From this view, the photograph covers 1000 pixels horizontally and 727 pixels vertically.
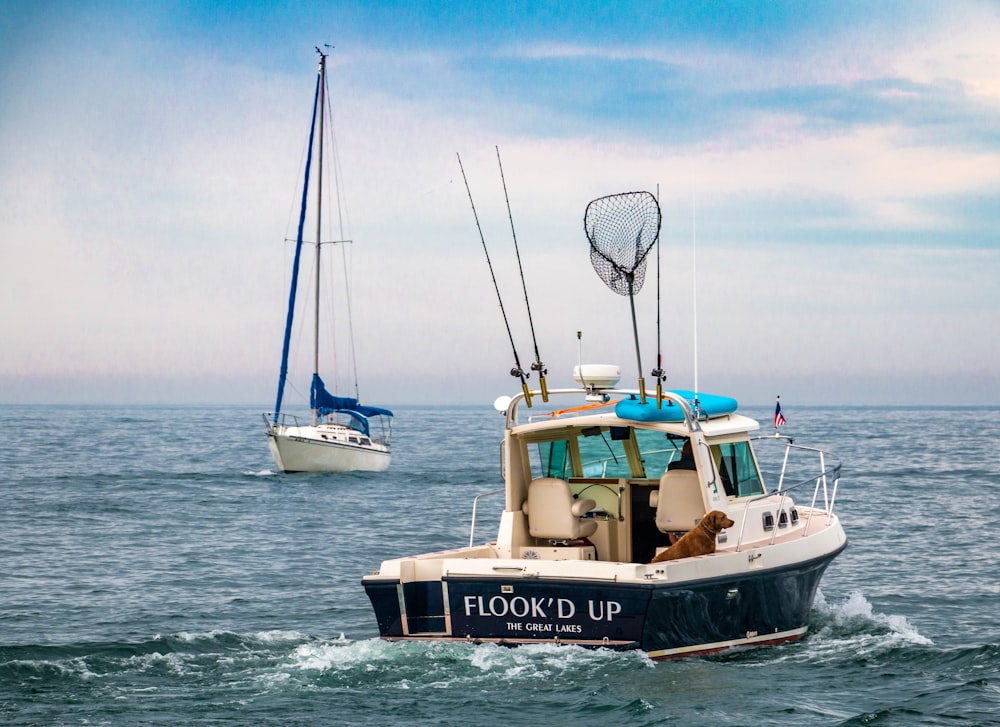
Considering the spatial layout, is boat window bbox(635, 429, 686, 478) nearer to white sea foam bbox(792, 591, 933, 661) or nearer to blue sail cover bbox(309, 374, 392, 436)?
white sea foam bbox(792, 591, 933, 661)

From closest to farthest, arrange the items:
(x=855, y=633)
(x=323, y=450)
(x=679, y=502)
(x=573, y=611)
A: (x=573, y=611) → (x=679, y=502) → (x=855, y=633) → (x=323, y=450)

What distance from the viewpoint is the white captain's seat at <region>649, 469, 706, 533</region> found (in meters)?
14.1

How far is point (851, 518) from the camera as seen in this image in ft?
105

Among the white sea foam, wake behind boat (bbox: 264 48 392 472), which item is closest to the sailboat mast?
wake behind boat (bbox: 264 48 392 472)

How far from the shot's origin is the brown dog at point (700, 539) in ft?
43.7

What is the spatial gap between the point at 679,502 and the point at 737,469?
1.22 meters

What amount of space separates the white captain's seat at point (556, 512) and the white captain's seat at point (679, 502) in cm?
91

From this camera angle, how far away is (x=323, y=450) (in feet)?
161

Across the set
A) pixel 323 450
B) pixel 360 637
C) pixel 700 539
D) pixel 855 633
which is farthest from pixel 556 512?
pixel 323 450

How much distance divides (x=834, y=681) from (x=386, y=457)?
39.1 metres

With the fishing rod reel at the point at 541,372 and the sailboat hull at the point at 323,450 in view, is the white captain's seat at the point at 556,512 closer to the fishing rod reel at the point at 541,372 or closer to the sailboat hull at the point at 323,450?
the fishing rod reel at the point at 541,372

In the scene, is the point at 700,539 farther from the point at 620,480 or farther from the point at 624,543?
the point at 620,480

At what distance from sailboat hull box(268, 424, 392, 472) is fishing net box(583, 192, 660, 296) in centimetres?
3682

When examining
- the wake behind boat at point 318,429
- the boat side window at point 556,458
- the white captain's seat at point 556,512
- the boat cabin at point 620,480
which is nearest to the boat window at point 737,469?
the boat cabin at point 620,480
